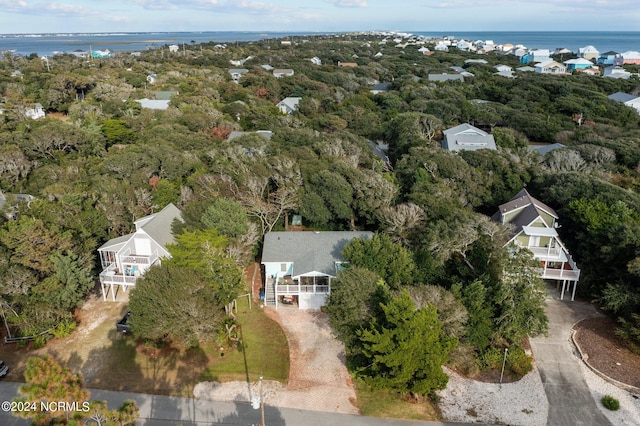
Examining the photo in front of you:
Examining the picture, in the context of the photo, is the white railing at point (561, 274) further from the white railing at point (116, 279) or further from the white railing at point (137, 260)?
the white railing at point (116, 279)

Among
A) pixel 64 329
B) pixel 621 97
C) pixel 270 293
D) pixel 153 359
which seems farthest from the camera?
pixel 621 97

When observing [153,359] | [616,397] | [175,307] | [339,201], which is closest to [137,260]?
[153,359]

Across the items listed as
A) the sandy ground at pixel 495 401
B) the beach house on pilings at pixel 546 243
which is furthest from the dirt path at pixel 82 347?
the beach house on pilings at pixel 546 243

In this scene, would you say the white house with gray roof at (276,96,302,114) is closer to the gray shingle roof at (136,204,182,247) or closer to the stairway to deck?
the gray shingle roof at (136,204,182,247)

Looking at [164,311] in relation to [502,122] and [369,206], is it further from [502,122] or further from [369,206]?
[502,122]

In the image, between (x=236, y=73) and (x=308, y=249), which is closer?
(x=308, y=249)

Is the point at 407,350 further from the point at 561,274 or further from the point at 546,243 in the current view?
the point at 546,243
